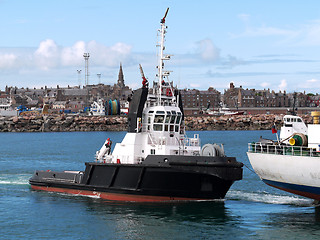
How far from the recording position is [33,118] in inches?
5950

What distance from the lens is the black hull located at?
2689cm

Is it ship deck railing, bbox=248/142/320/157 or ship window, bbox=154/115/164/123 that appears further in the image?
ship window, bbox=154/115/164/123

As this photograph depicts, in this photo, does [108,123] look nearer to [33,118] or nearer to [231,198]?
[33,118]

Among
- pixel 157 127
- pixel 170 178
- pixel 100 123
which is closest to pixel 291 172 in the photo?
pixel 170 178

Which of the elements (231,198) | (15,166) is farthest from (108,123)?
(231,198)

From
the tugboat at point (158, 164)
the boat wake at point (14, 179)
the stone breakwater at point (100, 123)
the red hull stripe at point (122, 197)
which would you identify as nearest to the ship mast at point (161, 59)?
the tugboat at point (158, 164)

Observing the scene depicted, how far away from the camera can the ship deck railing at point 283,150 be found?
26562mm

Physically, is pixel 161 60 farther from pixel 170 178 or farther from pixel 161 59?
pixel 170 178

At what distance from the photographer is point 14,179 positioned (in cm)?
4097

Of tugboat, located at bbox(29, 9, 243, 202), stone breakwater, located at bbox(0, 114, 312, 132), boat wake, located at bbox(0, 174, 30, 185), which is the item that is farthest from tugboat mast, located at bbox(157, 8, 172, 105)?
stone breakwater, located at bbox(0, 114, 312, 132)

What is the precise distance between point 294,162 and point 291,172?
657mm

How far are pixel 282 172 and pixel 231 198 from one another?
12.7ft

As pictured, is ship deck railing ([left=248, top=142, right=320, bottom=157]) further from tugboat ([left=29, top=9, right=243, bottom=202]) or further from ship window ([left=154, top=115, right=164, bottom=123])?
ship window ([left=154, top=115, right=164, bottom=123])

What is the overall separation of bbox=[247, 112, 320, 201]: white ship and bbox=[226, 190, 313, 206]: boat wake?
132 cm
